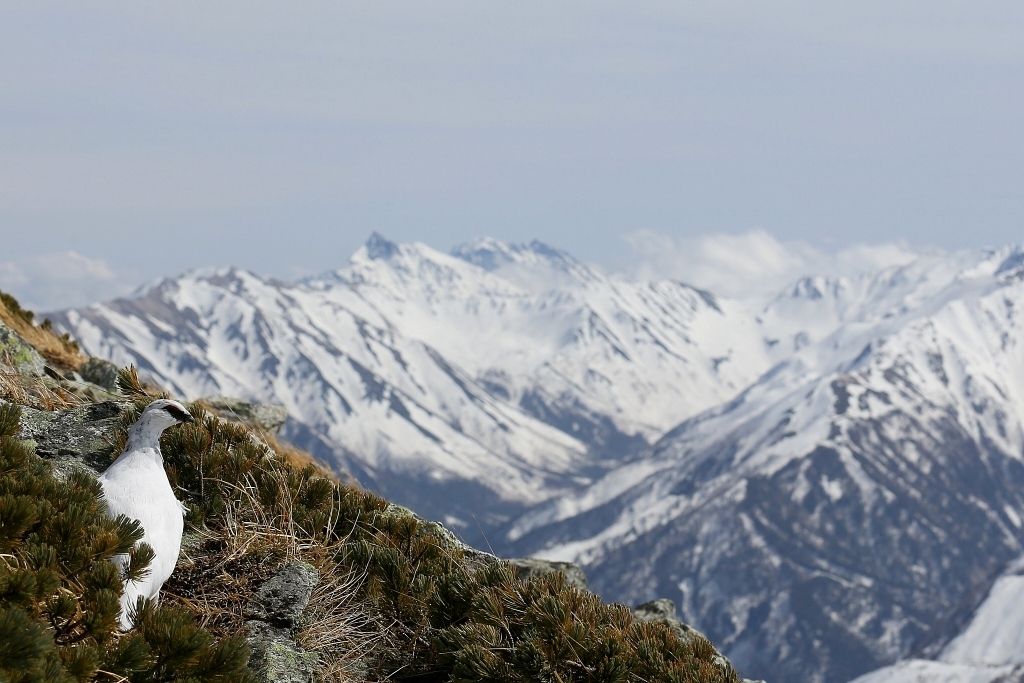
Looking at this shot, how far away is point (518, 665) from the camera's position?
10.1 metres

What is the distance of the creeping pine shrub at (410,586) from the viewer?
10242 millimetres

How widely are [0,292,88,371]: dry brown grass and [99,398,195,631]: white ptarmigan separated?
42.9 ft

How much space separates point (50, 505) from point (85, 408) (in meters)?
5.28

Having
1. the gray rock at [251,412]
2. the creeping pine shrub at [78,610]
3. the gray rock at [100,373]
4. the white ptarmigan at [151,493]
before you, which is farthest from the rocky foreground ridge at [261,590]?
the gray rock at [100,373]

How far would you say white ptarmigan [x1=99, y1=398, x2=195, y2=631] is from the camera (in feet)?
31.7

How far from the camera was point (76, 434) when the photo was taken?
515 inches

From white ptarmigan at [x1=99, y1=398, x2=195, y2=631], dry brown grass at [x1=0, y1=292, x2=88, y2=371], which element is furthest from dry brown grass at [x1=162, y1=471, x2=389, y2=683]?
dry brown grass at [x1=0, y1=292, x2=88, y2=371]

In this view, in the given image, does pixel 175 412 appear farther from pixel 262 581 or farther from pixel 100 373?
pixel 100 373

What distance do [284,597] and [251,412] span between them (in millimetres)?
12726

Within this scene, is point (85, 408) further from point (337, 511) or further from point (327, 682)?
point (327, 682)

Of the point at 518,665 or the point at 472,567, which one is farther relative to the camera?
the point at 472,567

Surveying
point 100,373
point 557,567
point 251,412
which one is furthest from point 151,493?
point 100,373

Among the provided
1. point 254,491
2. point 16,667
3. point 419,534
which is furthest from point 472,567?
point 16,667

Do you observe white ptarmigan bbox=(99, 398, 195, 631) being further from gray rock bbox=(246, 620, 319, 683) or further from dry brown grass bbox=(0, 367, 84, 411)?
dry brown grass bbox=(0, 367, 84, 411)
